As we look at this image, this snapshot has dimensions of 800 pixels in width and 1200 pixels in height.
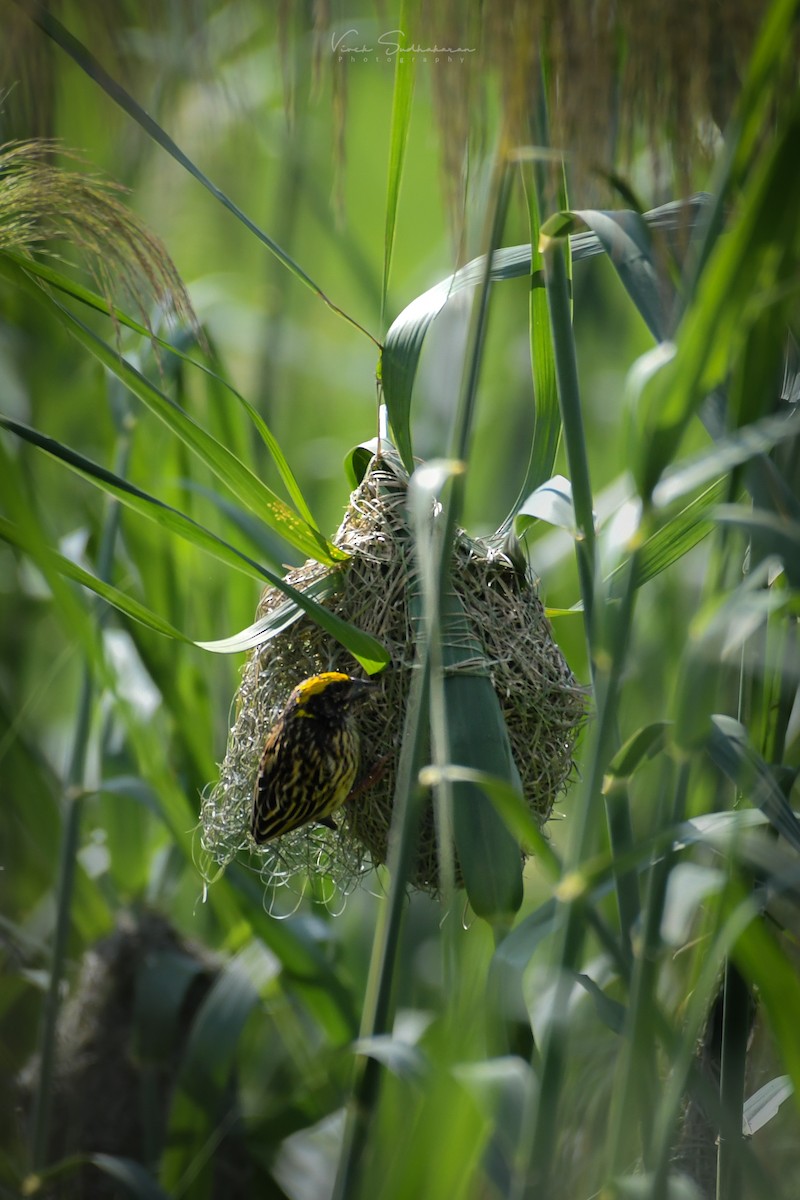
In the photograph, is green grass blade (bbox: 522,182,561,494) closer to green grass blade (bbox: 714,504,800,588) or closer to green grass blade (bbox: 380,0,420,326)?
green grass blade (bbox: 380,0,420,326)

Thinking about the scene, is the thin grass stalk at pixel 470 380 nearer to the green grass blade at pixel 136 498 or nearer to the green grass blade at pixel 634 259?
the green grass blade at pixel 634 259

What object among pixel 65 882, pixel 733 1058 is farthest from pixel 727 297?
pixel 65 882

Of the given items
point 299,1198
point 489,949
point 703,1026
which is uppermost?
point 489,949

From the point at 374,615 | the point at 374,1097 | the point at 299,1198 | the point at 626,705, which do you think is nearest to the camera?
the point at 374,1097

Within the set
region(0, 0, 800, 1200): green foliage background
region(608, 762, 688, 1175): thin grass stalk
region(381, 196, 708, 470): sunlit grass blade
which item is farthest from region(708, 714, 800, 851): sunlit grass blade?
region(381, 196, 708, 470): sunlit grass blade

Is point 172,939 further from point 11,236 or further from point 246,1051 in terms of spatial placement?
point 11,236

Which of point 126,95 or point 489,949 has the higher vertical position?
point 126,95

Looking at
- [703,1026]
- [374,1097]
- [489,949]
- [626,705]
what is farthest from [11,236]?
[626,705]

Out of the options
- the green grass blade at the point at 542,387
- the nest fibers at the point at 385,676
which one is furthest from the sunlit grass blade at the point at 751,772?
the green grass blade at the point at 542,387
